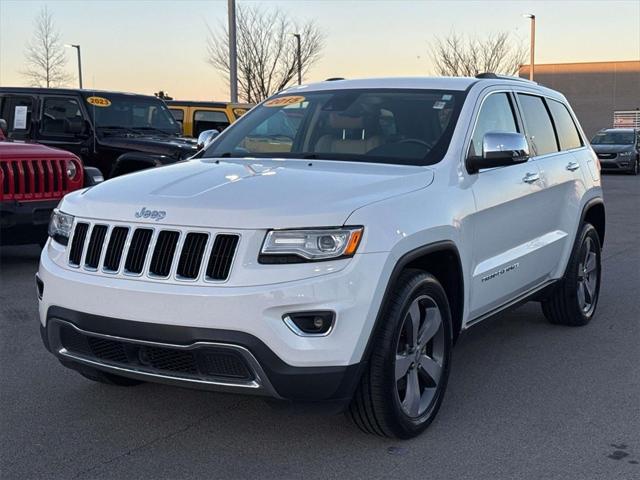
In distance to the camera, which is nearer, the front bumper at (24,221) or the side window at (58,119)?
the front bumper at (24,221)

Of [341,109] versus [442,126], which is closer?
[442,126]

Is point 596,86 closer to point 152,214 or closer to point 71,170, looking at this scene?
point 71,170

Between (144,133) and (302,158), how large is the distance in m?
7.79

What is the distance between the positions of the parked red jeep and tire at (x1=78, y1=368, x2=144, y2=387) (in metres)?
3.89

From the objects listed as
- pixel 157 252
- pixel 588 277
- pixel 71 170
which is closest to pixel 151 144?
pixel 71 170

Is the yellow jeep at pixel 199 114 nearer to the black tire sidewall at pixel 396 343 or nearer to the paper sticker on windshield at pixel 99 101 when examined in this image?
the paper sticker on windshield at pixel 99 101

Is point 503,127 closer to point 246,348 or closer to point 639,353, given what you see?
point 639,353

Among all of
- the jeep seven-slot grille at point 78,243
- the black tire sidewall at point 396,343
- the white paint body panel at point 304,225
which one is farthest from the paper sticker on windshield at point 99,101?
the black tire sidewall at point 396,343

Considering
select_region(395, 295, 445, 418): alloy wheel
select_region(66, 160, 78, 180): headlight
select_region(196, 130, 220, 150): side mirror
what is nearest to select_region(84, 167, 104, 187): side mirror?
select_region(66, 160, 78, 180): headlight

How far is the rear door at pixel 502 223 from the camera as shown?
4684mm

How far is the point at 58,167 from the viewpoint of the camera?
8.55 metres

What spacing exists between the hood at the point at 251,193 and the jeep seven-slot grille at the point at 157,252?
0.19 ft

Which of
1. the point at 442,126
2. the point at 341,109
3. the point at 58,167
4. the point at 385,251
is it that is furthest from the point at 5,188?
the point at 385,251

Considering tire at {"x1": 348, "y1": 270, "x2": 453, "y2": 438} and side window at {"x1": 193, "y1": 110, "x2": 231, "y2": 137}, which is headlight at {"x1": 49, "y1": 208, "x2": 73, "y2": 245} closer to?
tire at {"x1": 348, "y1": 270, "x2": 453, "y2": 438}
